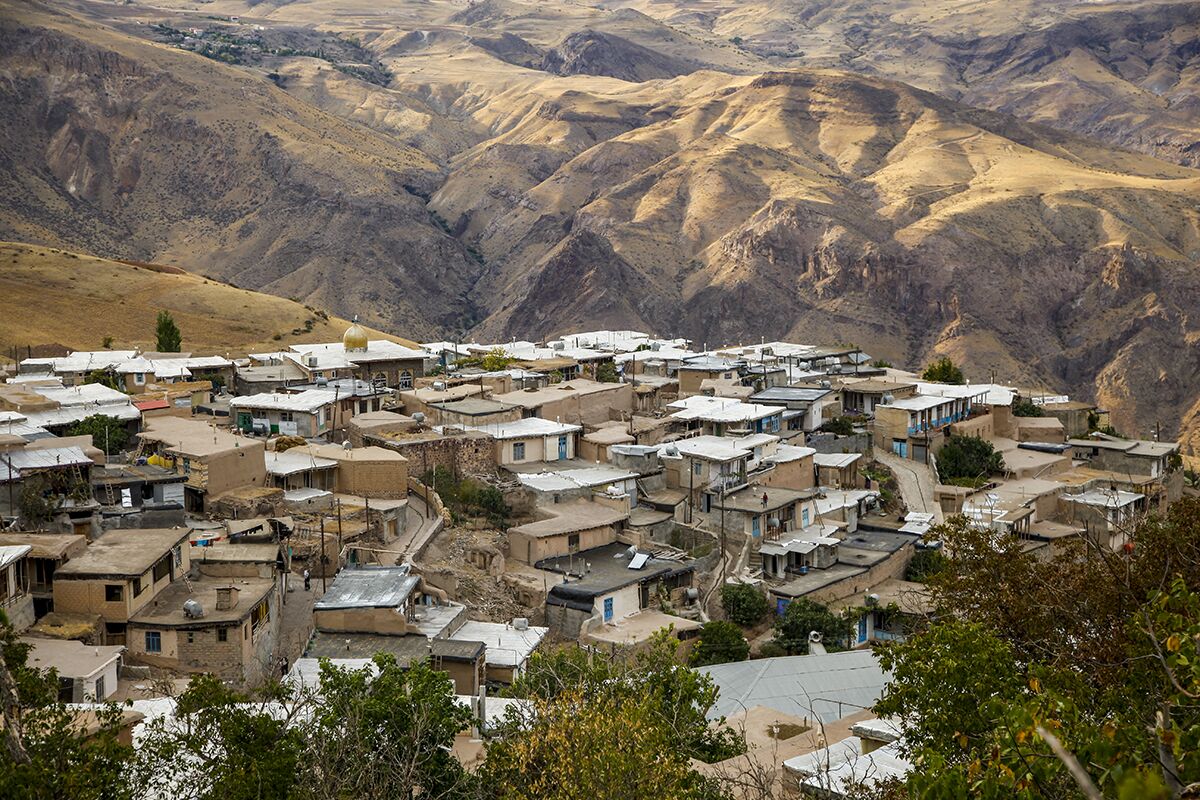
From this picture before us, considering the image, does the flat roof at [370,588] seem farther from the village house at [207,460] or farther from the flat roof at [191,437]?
the flat roof at [191,437]

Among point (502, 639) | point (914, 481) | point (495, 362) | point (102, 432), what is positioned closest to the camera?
point (502, 639)

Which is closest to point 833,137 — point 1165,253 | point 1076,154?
point 1076,154

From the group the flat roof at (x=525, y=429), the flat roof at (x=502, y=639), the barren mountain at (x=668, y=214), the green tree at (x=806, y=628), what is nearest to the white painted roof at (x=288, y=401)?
the flat roof at (x=525, y=429)

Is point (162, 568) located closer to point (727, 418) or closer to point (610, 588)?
point (610, 588)

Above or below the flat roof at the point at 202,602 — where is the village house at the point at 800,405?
below

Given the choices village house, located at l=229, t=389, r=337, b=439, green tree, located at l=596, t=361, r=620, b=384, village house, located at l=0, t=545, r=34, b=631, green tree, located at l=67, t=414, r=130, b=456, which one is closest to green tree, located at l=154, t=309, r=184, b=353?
village house, located at l=229, t=389, r=337, b=439

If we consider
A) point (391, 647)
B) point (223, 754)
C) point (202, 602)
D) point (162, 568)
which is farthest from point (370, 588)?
point (223, 754)
